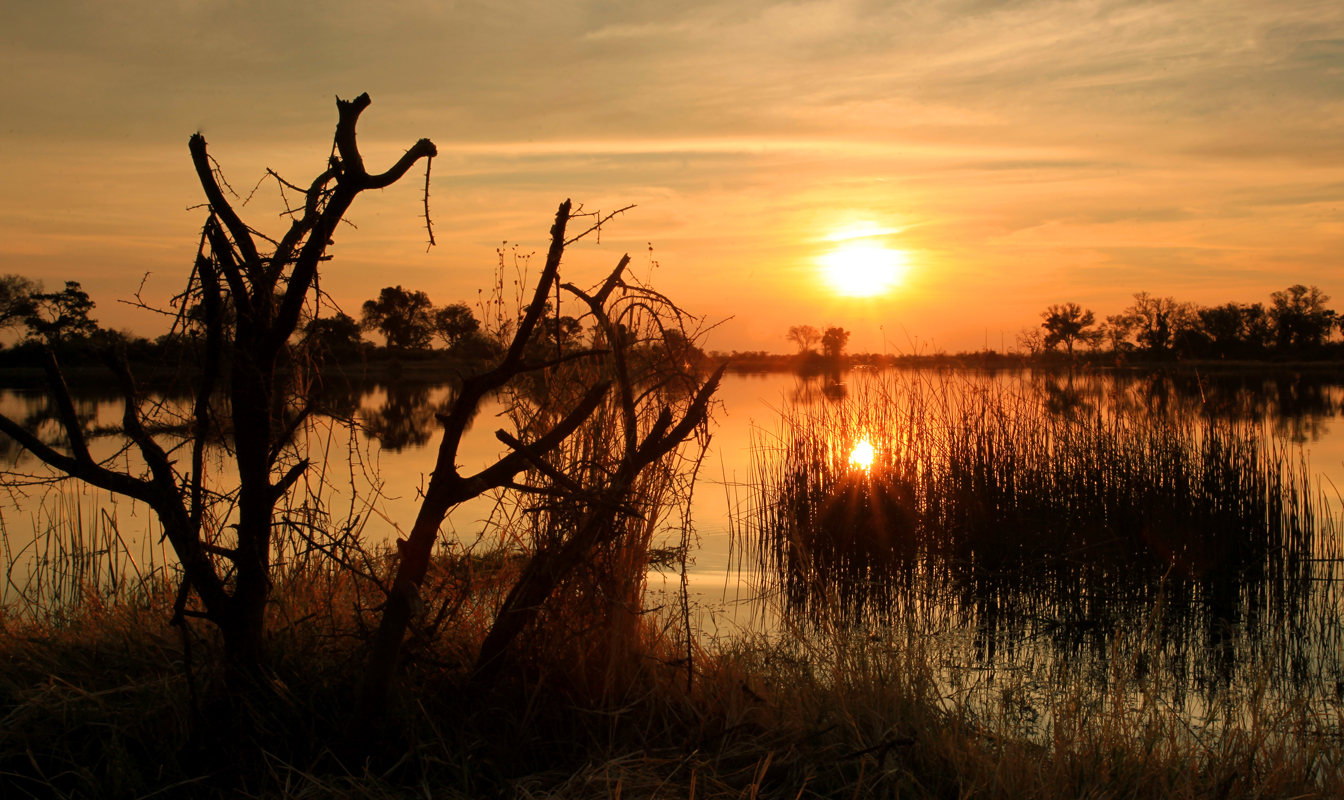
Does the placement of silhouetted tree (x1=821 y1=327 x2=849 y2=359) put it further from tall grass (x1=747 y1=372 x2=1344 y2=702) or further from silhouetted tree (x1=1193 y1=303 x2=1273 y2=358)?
tall grass (x1=747 y1=372 x2=1344 y2=702)

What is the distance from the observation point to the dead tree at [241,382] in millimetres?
2293

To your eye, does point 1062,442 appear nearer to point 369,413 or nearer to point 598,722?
point 598,722

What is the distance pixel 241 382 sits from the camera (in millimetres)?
2383

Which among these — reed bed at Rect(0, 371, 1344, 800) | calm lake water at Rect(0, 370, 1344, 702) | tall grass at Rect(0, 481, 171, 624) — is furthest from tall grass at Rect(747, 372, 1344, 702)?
tall grass at Rect(0, 481, 171, 624)

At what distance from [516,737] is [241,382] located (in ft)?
4.20

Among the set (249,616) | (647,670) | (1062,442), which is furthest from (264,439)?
(1062,442)

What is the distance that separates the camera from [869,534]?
6770mm

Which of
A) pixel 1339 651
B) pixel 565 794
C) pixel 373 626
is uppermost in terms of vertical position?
pixel 373 626

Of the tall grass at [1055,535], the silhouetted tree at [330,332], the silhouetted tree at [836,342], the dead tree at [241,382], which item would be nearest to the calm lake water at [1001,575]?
the tall grass at [1055,535]

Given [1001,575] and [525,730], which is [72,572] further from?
[1001,575]

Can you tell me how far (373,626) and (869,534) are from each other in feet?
15.2

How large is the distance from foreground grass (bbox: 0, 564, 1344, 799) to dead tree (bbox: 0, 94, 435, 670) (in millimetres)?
263

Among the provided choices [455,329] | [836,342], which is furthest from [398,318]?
[455,329]

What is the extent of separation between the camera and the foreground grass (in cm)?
233
